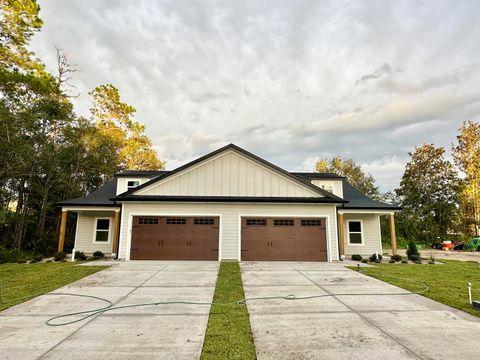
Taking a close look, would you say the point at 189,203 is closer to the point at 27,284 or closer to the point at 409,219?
the point at 27,284

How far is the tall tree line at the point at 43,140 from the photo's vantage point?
47.5 feet

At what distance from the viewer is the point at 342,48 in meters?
15.3

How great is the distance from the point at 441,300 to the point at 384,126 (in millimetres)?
24497

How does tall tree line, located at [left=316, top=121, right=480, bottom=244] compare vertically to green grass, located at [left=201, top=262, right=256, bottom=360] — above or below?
above

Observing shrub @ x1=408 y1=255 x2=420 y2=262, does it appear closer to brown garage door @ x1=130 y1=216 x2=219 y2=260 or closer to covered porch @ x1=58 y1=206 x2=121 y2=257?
brown garage door @ x1=130 y1=216 x2=219 y2=260

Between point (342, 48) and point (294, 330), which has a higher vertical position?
point (342, 48)

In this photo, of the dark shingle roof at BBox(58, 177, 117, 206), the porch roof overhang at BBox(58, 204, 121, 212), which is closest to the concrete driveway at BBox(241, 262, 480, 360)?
the porch roof overhang at BBox(58, 204, 121, 212)

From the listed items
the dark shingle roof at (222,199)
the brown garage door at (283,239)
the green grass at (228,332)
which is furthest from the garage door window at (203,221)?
the green grass at (228,332)

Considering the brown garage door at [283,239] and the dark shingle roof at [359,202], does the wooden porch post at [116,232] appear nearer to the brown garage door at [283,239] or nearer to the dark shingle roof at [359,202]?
the brown garage door at [283,239]

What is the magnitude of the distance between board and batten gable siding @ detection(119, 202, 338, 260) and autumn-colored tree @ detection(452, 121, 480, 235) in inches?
1017

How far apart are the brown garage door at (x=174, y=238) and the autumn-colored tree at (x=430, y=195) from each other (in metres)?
28.3

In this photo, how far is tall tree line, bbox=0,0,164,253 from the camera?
14477 millimetres

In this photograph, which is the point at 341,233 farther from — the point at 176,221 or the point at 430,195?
the point at 430,195

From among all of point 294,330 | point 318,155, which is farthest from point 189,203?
point 318,155
